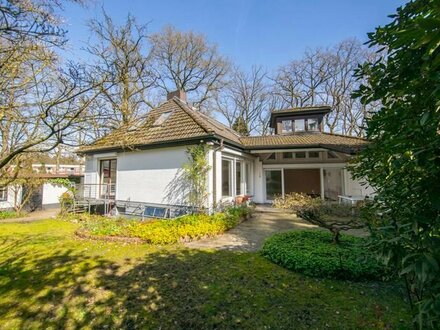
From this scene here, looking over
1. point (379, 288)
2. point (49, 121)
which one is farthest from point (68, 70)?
point (379, 288)

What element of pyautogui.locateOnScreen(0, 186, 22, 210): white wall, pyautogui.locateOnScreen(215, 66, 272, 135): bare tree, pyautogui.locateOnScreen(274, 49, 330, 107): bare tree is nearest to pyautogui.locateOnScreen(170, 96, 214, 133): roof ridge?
pyautogui.locateOnScreen(0, 186, 22, 210): white wall

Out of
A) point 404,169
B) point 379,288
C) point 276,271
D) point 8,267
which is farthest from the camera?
point 8,267

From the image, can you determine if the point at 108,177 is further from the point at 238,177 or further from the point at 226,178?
the point at 238,177

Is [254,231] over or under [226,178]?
under

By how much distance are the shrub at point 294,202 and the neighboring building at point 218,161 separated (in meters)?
1.02

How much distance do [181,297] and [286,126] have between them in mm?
15051

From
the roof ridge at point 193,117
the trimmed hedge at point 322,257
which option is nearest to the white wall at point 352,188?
the trimmed hedge at point 322,257

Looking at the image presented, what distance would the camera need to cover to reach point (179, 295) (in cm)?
388

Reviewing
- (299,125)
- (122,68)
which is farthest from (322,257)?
(299,125)

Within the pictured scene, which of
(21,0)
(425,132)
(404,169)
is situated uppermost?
(21,0)

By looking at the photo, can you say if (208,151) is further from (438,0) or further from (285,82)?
(285,82)

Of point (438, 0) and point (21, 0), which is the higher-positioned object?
point (21, 0)

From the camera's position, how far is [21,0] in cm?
326

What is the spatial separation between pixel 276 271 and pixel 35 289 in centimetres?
457
